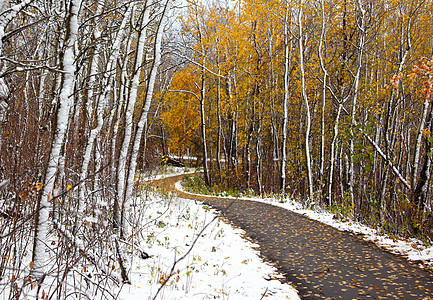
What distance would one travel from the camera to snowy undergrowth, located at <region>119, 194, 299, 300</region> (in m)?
3.92

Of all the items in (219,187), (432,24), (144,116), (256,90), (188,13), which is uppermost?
(188,13)

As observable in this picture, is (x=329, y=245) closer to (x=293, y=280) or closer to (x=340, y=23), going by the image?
(x=293, y=280)

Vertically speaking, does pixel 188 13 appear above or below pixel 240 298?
above

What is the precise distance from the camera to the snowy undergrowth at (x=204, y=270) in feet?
12.9

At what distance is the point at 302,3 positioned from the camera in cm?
1198

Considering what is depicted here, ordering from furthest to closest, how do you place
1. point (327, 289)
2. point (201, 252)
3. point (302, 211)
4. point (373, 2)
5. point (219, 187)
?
point (219, 187) → point (373, 2) → point (302, 211) → point (201, 252) → point (327, 289)

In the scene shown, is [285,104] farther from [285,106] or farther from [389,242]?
[389,242]

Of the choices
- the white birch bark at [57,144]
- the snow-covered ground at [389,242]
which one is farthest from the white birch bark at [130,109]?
the snow-covered ground at [389,242]

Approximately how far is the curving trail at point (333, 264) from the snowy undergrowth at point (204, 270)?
38cm

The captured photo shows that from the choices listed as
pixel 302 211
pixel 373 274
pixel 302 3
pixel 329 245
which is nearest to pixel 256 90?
pixel 302 3

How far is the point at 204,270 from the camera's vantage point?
4848 millimetres

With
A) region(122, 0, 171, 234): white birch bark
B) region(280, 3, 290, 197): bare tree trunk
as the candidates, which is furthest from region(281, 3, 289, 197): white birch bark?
region(122, 0, 171, 234): white birch bark

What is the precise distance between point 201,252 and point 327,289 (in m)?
2.45

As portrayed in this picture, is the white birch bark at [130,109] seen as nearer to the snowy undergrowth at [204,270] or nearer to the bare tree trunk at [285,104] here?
the snowy undergrowth at [204,270]
